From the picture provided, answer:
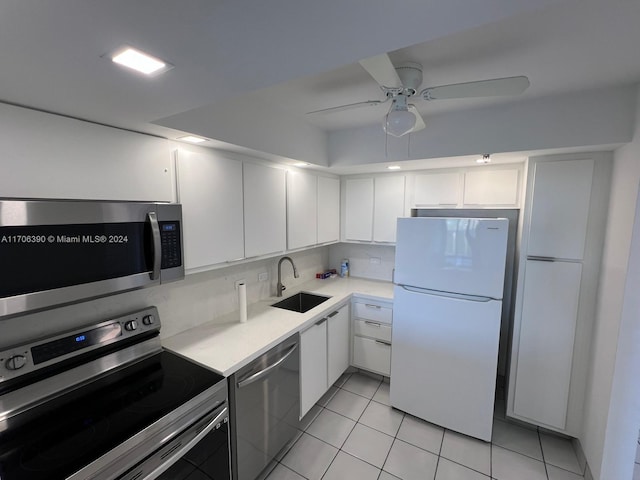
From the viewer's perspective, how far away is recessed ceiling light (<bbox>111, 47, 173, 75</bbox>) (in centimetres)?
74

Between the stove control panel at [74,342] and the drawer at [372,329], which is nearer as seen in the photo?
the stove control panel at [74,342]

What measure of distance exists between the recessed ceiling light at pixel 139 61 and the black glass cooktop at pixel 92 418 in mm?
1224

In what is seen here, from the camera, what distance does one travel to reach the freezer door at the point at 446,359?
6.66 ft

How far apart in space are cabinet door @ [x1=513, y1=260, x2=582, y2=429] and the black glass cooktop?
2.17m

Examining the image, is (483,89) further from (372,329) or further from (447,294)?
(372,329)

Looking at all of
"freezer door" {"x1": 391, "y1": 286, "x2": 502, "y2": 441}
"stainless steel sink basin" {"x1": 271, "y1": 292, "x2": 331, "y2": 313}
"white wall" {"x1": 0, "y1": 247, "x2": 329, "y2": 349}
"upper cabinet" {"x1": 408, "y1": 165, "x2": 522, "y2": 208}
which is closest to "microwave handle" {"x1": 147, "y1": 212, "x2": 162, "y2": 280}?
"white wall" {"x1": 0, "y1": 247, "x2": 329, "y2": 349}

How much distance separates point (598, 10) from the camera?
3.26 feet

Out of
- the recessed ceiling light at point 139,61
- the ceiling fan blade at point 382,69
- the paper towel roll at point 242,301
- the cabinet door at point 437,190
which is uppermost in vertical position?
the ceiling fan blade at point 382,69

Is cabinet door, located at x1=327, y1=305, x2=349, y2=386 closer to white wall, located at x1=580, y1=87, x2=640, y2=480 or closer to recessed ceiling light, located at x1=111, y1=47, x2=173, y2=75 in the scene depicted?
white wall, located at x1=580, y1=87, x2=640, y2=480

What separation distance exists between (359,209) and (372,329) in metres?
1.23

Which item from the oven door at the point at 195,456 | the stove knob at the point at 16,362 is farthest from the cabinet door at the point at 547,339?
the stove knob at the point at 16,362

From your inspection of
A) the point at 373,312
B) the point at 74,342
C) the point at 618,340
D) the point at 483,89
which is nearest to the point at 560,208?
the point at 618,340

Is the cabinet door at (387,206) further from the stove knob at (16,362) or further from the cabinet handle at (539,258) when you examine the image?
the stove knob at (16,362)

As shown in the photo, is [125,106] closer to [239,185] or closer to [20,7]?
[20,7]
